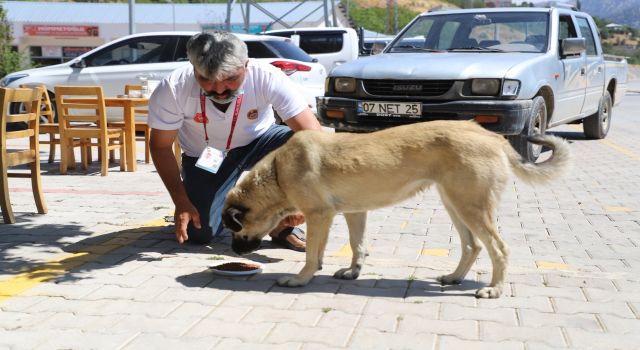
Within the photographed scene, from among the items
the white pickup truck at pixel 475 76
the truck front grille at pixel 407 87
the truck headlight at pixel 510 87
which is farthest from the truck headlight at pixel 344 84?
the truck headlight at pixel 510 87

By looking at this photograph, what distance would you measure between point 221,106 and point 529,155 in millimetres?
4266

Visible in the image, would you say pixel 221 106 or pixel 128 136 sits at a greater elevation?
pixel 221 106

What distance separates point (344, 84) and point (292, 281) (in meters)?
4.81

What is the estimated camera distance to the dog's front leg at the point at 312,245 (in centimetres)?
436

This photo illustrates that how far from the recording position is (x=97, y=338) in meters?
3.53

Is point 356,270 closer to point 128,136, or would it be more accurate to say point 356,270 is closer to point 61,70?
point 128,136

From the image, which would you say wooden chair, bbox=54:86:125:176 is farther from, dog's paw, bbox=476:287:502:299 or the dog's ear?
dog's paw, bbox=476:287:502:299

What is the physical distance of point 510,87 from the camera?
8125mm

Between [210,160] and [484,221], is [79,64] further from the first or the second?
[484,221]

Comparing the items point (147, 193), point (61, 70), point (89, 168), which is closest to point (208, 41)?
point (147, 193)

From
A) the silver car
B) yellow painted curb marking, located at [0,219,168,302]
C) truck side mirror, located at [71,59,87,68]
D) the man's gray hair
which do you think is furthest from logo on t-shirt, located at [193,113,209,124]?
truck side mirror, located at [71,59,87,68]

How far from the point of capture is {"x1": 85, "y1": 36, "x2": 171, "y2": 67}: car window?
42.7ft

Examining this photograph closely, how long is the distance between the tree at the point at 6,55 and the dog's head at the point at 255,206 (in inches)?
987

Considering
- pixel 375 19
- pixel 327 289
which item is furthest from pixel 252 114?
pixel 375 19
